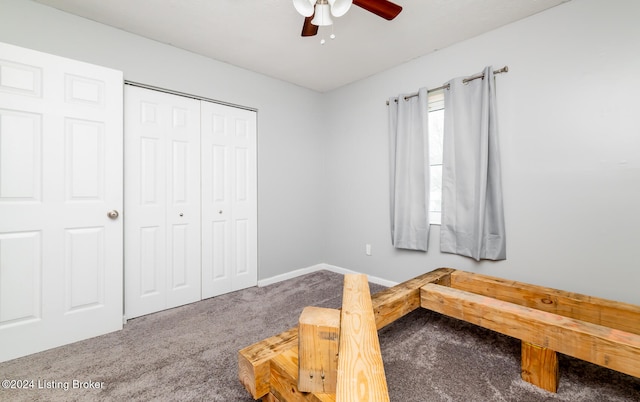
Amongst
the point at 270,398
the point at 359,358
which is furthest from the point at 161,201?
the point at 359,358

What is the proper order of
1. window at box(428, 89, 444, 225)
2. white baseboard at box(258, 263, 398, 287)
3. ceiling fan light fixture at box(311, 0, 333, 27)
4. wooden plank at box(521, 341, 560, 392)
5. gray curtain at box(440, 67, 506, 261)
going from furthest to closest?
white baseboard at box(258, 263, 398, 287), window at box(428, 89, 444, 225), gray curtain at box(440, 67, 506, 261), ceiling fan light fixture at box(311, 0, 333, 27), wooden plank at box(521, 341, 560, 392)

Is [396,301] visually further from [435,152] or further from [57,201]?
[57,201]

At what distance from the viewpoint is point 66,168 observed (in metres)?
2.00

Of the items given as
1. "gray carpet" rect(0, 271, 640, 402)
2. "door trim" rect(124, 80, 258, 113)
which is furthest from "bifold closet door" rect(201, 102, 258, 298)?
"gray carpet" rect(0, 271, 640, 402)

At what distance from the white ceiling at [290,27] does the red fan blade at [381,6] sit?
1.33 feet

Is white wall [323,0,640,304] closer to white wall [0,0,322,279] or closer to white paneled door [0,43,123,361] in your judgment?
white wall [0,0,322,279]

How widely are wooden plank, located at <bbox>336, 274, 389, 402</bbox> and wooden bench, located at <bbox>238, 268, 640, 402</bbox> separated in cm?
22

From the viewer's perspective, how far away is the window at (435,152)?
2.75 metres

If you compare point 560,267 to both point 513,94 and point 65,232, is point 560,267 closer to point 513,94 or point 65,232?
point 513,94

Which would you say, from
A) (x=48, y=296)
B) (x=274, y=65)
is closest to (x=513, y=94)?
(x=274, y=65)

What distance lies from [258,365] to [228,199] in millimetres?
2132

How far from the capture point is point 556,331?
1.32 meters

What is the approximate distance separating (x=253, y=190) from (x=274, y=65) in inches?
57.4

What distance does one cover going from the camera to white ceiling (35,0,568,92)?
6.57 feet
